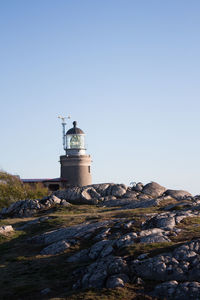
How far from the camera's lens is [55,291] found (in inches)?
744

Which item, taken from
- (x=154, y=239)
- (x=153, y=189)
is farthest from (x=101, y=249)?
(x=153, y=189)

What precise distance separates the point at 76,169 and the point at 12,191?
556 inches

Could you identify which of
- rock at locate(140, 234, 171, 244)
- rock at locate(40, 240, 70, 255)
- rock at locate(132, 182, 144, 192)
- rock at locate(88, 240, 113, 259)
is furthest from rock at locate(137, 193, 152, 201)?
rock at locate(140, 234, 171, 244)

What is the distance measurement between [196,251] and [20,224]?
23.4m

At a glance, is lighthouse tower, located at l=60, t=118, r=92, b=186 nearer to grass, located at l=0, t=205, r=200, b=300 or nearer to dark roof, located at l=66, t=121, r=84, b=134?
dark roof, located at l=66, t=121, r=84, b=134

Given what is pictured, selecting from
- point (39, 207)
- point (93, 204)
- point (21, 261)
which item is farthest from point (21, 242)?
point (93, 204)

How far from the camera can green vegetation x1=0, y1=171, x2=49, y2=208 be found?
194 feet

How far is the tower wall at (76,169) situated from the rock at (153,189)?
47.0 ft

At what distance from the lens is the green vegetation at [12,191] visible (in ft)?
194

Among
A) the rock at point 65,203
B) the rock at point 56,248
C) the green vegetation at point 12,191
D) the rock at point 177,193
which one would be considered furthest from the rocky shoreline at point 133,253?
the green vegetation at point 12,191

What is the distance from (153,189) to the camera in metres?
59.1

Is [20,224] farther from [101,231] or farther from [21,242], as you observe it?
[101,231]

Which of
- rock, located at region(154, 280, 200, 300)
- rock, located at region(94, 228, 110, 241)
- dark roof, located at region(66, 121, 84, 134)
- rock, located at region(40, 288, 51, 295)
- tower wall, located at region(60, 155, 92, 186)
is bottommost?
rock, located at region(40, 288, 51, 295)

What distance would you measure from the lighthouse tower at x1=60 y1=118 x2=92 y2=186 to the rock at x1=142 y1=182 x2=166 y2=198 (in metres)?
14.4
